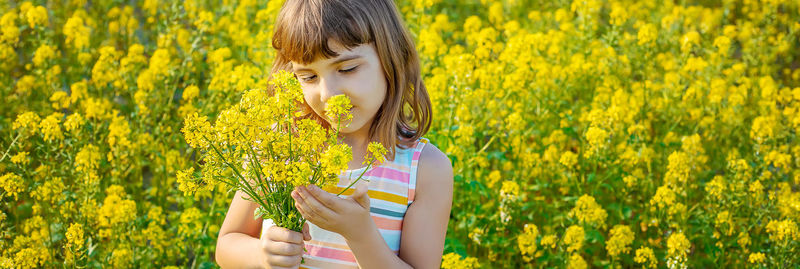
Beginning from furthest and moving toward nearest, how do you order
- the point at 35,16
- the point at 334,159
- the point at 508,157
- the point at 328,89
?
the point at 35,16 < the point at 508,157 < the point at 328,89 < the point at 334,159

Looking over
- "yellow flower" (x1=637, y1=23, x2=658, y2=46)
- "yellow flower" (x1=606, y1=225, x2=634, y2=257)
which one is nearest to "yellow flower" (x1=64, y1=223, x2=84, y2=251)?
"yellow flower" (x1=606, y1=225, x2=634, y2=257)

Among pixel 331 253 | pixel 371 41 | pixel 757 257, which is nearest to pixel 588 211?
pixel 757 257

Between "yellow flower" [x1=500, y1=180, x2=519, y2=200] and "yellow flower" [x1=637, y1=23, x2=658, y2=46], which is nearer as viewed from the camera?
"yellow flower" [x1=500, y1=180, x2=519, y2=200]

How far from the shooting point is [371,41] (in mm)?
1807

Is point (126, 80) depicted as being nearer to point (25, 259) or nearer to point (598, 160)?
point (25, 259)

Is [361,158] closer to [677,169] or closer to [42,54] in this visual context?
[677,169]

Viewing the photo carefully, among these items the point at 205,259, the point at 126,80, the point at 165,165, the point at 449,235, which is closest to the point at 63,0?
the point at 126,80

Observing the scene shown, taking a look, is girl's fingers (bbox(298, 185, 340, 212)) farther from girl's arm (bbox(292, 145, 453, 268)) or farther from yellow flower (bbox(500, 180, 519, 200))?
yellow flower (bbox(500, 180, 519, 200))

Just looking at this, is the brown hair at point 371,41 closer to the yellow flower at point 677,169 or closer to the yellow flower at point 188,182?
the yellow flower at point 188,182

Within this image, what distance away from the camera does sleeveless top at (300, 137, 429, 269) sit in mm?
1966

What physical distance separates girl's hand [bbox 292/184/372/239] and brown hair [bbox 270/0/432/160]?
382 mm

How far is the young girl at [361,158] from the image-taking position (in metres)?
1.57

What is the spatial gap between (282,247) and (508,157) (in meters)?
2.42

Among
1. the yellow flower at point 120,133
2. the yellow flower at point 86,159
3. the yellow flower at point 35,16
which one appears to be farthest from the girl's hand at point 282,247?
the yellow flower at point 35,16
